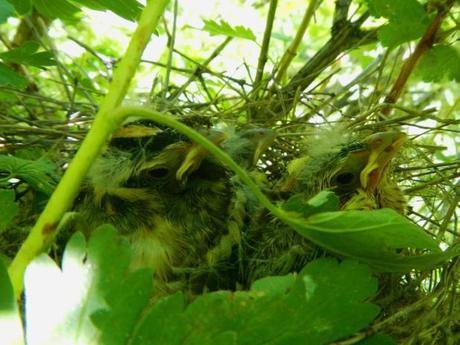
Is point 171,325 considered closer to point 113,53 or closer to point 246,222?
point 246,222

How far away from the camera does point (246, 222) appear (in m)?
1.16

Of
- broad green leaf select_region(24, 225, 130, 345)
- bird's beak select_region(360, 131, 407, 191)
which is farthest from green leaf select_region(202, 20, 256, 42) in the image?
broad green leaf select_region(24, 225, 130, 345)

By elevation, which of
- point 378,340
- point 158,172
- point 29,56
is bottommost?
point 378,340

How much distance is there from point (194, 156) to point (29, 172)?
244mm

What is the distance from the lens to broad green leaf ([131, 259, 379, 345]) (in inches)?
20.7

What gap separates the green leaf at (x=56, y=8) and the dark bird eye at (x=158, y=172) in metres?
0.26

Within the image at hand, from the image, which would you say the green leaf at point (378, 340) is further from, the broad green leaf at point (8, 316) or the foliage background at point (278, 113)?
the broad green leaf at point (8, 316)

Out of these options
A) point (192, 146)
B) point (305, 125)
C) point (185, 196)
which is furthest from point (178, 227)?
point (305, 125)

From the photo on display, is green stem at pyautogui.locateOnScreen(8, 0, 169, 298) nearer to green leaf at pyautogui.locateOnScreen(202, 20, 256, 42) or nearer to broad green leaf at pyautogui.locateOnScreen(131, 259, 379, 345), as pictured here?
broad green leaf at pyautogui.locateOnScreen(131, 259, 379, 345)

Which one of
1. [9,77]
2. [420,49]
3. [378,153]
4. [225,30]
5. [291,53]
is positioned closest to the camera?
[9,77]

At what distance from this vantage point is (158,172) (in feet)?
3.57

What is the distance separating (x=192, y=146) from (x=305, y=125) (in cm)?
30

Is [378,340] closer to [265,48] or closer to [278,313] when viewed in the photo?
[278,313]

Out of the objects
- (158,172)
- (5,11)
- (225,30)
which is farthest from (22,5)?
(225,30)
